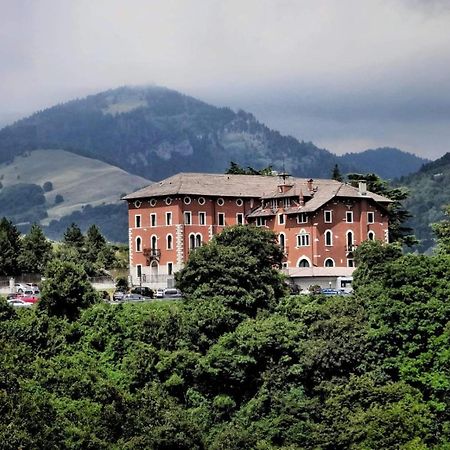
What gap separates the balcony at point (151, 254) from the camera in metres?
99.2

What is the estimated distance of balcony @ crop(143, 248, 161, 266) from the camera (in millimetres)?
99250

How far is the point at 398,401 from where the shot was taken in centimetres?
5031

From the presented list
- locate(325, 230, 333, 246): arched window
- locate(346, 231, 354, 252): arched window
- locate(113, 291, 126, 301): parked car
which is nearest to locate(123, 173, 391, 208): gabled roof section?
locate(325, 230, 333, 246): arched window

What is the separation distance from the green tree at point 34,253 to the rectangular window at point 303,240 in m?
20.8

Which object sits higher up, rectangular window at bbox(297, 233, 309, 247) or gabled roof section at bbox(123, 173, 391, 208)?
Result: gabled roof section at bbox(123, 173, 391, 208)

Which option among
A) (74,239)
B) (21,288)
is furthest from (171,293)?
(74,239)

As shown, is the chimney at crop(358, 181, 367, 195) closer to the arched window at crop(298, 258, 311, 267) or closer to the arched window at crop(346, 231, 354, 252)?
the arched window at crop(346, 231, 354, 252)

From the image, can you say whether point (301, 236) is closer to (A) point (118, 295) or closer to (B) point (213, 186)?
(B) point (213, 186)

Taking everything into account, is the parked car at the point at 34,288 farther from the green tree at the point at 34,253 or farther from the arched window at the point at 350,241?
the arched window at the point at 350,241

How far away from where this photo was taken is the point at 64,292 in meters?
62.5

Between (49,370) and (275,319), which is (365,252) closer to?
(275,319)

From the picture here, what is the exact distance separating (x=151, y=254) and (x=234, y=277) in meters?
37.7

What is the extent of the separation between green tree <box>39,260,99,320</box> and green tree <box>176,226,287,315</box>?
17.5 ft

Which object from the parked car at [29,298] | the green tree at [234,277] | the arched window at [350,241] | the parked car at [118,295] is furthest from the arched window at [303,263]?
the green tree at [234,277]
